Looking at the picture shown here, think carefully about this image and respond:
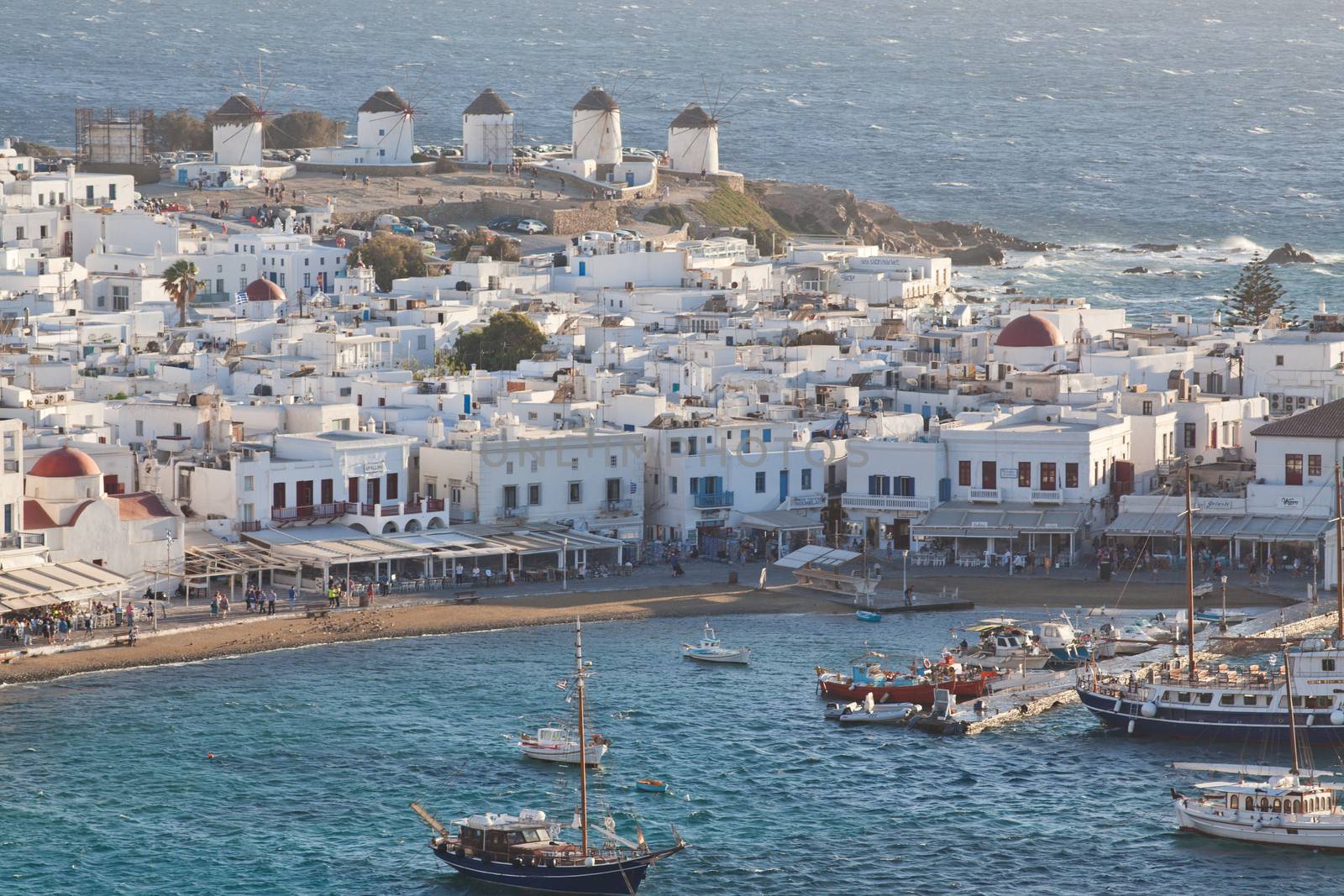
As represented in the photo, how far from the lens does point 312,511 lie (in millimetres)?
76500

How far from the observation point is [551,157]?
15200 cm

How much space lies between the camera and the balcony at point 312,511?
7606 centimetres

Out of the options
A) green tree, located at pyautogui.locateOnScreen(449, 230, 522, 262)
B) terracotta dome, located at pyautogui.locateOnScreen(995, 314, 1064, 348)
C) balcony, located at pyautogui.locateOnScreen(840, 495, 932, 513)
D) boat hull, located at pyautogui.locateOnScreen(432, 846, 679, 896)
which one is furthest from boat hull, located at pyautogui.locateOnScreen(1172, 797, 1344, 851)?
green tree, located at pyautogui.locateOnScreen(449, 230, 522, 262)

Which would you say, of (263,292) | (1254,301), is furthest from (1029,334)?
(263,292)

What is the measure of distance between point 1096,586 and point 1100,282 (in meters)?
76.1

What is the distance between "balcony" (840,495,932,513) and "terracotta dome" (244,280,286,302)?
111 ft

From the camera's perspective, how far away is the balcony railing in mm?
79938

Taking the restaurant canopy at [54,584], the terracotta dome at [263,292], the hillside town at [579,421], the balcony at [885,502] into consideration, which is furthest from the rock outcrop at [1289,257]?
the restaurant canopy at [54,584]

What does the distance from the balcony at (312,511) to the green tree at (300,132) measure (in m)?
85.9

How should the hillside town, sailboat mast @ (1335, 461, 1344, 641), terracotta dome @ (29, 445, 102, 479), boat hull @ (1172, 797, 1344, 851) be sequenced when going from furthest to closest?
1. the hillside town
2. terracotta dome @ (29, 445, 102, 479)
3. sailboat mast @ (1335, 461, 1344, 641)
4. boat hull @ (1172, 797, 1344, 851)

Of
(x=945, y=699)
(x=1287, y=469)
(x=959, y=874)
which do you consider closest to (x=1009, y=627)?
(x=945, y=699)

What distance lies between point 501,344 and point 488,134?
49.5 metres

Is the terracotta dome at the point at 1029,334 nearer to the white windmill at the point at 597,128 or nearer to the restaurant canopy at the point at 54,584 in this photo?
the restaurant canopy at the point at 54,584

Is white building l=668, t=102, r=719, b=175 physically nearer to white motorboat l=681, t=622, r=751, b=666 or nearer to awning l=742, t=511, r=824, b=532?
awning l=742, t=511, r=824, b=532
